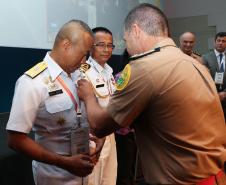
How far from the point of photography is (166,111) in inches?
49.1

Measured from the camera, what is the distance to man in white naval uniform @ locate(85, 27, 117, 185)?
2318 millimetres

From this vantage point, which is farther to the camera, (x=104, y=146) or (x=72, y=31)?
(x=104, y=146)

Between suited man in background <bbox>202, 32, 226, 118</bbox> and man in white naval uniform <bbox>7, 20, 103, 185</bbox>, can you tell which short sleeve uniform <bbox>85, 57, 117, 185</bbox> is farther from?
suited man in background <bbox>202, 32, 226, 118</bbox>

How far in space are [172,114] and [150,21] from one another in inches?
15.1

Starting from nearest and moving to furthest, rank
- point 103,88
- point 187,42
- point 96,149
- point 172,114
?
point 172,114 < point 96,149 < point 103,88 < point 187,42

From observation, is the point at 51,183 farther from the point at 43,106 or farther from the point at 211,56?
the point at 211,56

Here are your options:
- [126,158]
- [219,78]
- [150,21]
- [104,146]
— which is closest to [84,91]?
[150,21]

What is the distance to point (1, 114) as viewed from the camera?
2.25 m

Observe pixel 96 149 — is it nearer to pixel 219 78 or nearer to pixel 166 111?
pixel 166 111

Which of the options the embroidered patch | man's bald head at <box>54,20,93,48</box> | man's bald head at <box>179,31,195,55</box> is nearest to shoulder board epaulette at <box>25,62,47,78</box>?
man's bald head at <box>54,20,93,48</box>

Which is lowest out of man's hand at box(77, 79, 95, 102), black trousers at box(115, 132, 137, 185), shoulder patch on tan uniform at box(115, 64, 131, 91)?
black trousers at box(115, 132, 137, 185)

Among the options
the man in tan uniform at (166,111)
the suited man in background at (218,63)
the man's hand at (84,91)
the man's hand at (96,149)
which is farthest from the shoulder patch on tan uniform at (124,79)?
the suited man in background at (218,63)

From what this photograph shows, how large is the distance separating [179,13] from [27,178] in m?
5.00

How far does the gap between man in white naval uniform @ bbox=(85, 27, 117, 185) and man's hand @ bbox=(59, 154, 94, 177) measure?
2.23ft
